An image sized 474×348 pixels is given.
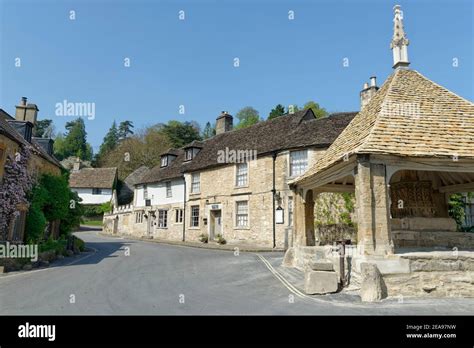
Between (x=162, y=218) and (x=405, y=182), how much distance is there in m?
24.2

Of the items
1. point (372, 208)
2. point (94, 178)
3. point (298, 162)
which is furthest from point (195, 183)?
point (94, 178)

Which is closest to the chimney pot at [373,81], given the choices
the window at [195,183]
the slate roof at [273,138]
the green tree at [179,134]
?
the slate roof at [273,138]

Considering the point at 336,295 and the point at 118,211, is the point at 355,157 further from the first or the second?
the point at 118,211

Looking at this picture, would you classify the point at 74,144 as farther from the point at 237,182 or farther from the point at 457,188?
the point at 457,188

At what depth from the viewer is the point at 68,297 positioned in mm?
8133

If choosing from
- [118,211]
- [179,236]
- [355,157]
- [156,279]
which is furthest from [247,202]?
[118,211]

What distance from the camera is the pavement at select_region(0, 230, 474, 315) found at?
6.90 meters

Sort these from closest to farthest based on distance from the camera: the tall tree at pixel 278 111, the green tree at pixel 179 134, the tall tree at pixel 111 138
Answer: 1. the tall tree at pixel 278 111
2. the green tree at pixel 179 134
3. the tall tree at pixel 111 138

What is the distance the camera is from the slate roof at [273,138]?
21531 mm

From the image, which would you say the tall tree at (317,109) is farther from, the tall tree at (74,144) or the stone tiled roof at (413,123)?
the tall tree at (74,144)

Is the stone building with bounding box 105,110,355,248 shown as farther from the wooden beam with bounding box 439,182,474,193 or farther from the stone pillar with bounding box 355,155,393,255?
the stone pillar with bounding box 355,155,393,255

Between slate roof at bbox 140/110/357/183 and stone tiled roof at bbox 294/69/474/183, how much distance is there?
895cm

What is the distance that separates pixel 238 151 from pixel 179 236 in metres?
9.35

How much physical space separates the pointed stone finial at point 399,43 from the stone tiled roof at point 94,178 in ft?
150
